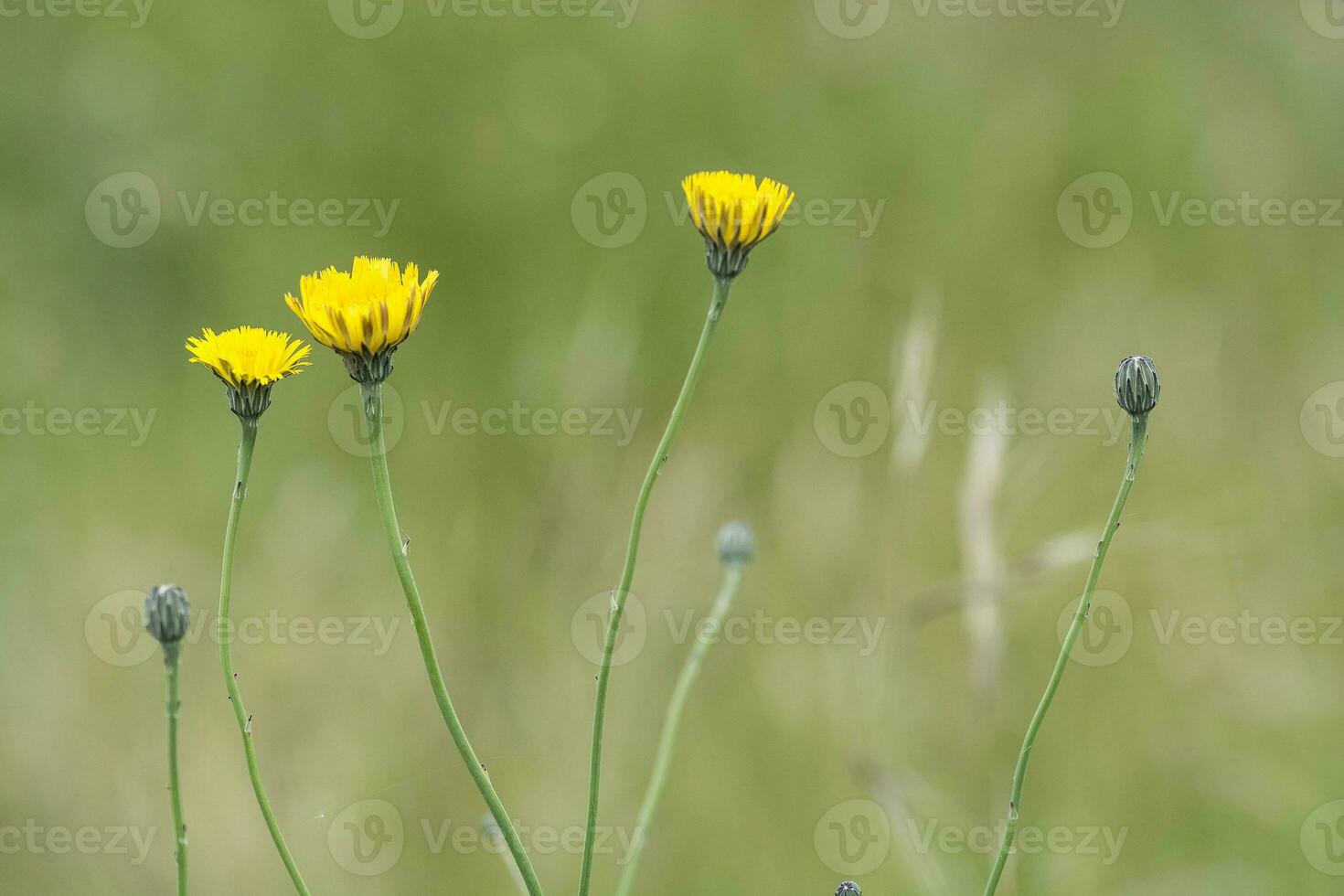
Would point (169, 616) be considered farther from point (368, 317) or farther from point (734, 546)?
point (734, 546)

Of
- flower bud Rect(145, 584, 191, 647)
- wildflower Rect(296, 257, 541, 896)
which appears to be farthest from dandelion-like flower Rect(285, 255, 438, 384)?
flower bud Rect(145, 584, 191, 647)

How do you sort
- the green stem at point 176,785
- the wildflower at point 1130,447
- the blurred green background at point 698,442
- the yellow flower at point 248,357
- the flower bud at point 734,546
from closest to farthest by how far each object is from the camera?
the green stem at point 176,785 → the wildflower at point 1130,447 → the yellow flower at point 248,357 → the flower bud at point 734,546 → the blurred green background at point 698,442

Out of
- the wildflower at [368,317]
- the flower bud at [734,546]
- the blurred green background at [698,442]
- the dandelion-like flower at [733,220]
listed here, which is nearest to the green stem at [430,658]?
the wildflower at [368,317]

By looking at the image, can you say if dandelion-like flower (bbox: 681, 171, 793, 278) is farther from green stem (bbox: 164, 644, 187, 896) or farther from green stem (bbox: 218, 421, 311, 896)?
green stem (bbox: 164, 644, 187, 896)

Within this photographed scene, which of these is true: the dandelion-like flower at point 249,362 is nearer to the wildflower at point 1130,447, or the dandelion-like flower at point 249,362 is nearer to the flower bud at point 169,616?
the flower bud at point 169,616

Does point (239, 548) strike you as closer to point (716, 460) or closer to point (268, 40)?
point (716, 460)
